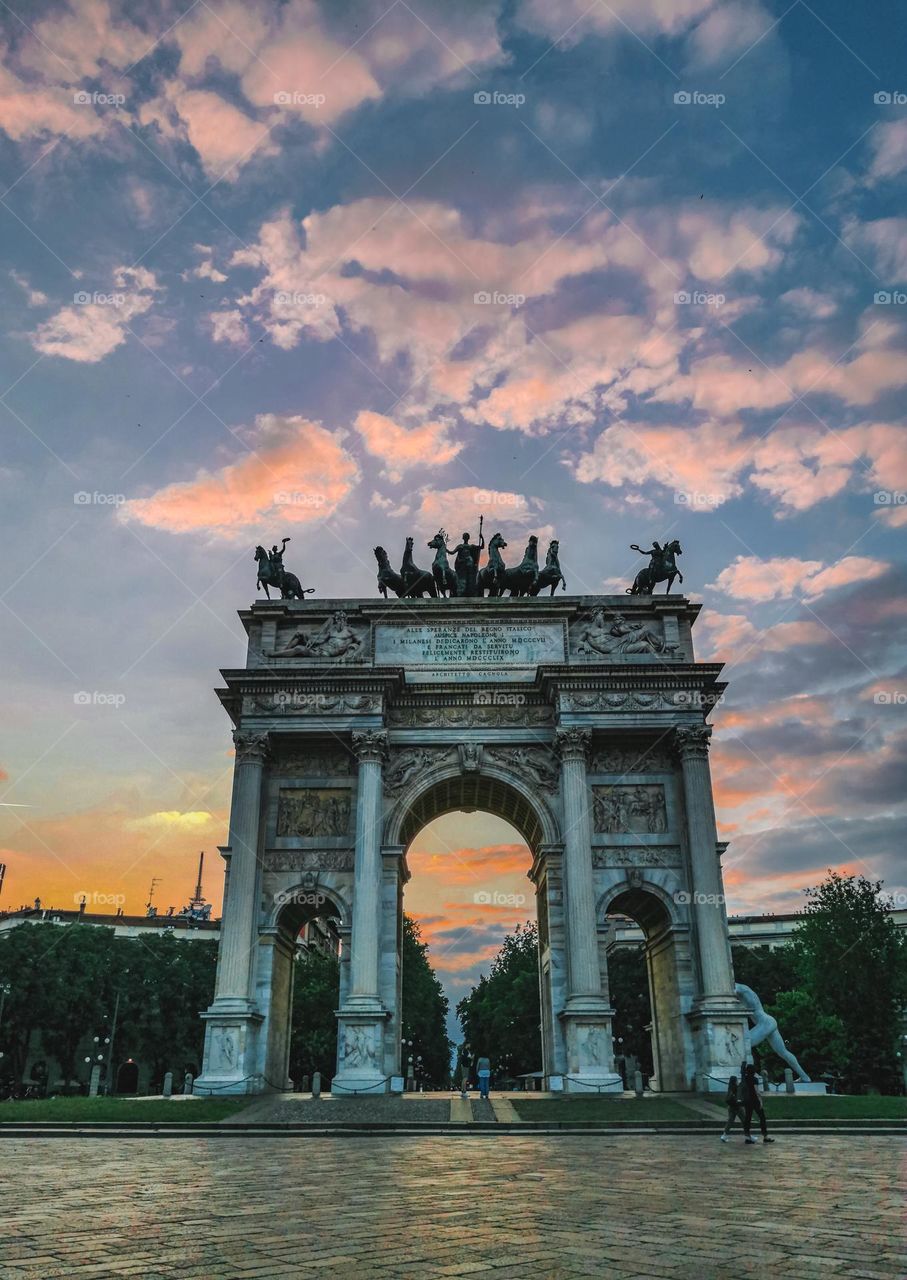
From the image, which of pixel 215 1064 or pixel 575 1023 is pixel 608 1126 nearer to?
pixel 575 1023

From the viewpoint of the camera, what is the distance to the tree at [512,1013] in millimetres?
73625

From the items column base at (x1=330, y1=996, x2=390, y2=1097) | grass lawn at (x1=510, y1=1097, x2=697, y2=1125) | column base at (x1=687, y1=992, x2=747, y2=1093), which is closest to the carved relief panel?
column base at (x1=330, y1=996, x2=390, y2=1097)

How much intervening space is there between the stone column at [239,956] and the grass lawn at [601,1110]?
9223mm

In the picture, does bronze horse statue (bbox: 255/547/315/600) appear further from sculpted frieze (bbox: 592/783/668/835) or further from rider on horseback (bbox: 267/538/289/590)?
sculpted frieze (bbox: 592/783/668/835)

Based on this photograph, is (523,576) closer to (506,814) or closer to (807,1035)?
(506,814)

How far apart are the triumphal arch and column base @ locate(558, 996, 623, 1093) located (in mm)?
99

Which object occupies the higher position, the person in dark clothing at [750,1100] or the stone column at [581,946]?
the stone column at [581,946]

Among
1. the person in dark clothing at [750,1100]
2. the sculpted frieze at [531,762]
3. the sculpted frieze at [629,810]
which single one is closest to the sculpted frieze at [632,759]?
the sculpted frieze at [629,810]

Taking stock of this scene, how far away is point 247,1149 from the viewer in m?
17.4

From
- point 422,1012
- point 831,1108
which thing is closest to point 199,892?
point 422,1012

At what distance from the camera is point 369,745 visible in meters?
36.1

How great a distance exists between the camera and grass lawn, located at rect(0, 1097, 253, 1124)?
23.4m

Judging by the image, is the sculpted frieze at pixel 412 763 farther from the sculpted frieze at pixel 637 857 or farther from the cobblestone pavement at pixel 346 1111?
the cobblestone pavement at pixel 346 1111

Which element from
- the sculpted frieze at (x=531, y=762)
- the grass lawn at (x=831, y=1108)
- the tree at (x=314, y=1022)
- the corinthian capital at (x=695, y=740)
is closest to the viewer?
the grass lawn at (x=831, y=1108)
